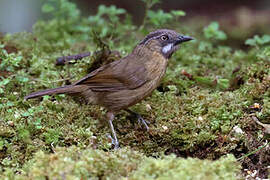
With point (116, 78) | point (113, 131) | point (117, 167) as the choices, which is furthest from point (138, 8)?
point (117, 167)

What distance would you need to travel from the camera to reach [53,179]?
2904 millimetres

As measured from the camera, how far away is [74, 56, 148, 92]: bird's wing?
4645 millimetres

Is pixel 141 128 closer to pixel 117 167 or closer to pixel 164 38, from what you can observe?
pixel 164 38

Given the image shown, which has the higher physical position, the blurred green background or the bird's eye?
the bird's eye

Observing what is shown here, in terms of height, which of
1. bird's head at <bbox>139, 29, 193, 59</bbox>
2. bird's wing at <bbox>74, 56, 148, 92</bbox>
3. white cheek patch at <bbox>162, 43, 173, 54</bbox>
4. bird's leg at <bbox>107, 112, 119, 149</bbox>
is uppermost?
bird's head at <bbox>139, 29, 193, 59</bbox>

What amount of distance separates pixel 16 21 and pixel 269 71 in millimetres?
7836

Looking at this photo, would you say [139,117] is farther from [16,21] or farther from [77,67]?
[16,21]

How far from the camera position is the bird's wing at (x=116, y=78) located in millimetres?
4645

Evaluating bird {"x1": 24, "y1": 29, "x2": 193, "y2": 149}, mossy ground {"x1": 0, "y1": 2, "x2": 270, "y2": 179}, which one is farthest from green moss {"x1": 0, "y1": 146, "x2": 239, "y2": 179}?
bird {"x1": 24, "y1": 29, "x2": 193, "y2": 149}

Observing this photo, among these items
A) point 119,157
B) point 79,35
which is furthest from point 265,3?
point 119,157

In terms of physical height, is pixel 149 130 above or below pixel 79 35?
below

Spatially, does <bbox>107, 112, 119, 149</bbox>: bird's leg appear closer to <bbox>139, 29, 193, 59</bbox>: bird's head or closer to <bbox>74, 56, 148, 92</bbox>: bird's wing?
<bbox>74, 56, 148, 92</bbox>: bird's wing

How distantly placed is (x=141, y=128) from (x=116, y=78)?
65 cm

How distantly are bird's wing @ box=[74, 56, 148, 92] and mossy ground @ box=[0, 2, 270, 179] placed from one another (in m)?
0.43
